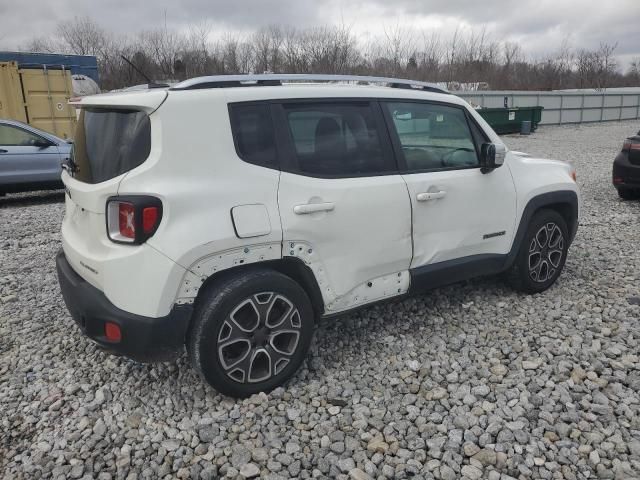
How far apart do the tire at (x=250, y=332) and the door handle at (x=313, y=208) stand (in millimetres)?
371

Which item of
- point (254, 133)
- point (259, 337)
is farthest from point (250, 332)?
point (254, 133)

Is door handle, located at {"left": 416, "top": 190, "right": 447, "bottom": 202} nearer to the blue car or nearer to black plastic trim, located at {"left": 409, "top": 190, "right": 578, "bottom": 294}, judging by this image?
black plastic trim, located at {"left": 409, "top": 190, "right": 578, "bottom": 294}

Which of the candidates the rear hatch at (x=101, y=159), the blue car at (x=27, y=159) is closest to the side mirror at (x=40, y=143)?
the blue car at (x=27, y=159)

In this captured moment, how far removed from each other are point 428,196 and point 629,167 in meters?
6.07

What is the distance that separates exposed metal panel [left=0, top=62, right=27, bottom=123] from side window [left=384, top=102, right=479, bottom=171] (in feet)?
41.8

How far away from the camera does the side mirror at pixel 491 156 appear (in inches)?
147

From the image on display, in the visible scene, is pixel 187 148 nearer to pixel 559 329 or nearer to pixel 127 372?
pixel 127 372

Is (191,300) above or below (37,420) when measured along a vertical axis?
above

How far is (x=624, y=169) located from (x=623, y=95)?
88.2 feet

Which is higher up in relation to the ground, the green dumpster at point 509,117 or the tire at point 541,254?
the green dumpster at point 509,117

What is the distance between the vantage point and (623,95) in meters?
30.4

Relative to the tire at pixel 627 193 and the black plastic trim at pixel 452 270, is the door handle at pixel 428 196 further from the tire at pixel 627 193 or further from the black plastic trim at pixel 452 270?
the tire at pixel 627 193

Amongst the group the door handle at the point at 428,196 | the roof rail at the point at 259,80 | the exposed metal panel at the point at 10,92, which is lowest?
the door handle at the point at 428,196

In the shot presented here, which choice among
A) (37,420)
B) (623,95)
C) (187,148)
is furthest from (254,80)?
(623,95)
